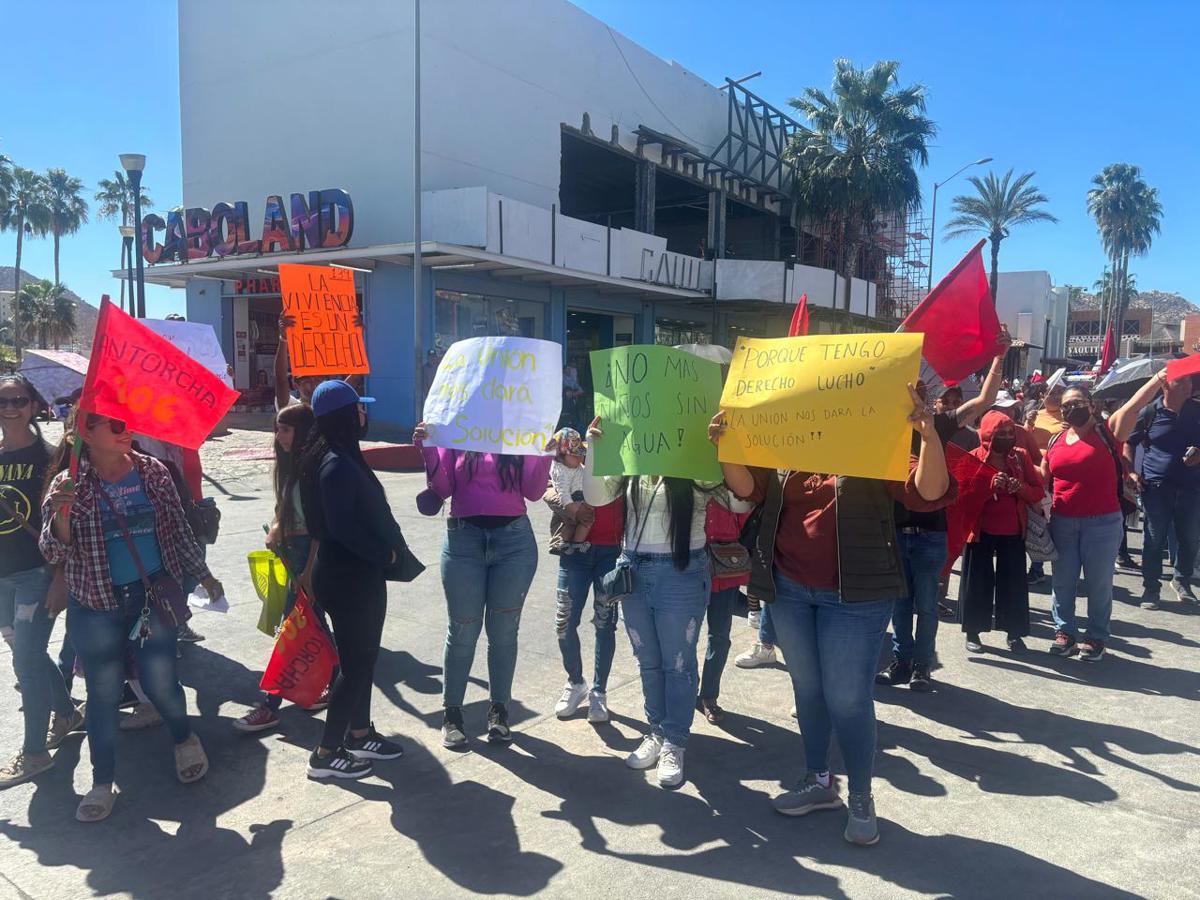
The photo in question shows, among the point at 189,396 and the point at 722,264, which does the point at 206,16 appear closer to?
the point at 722,264

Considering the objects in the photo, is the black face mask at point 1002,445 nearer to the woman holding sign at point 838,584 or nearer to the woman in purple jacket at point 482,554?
the woman holding sign at point 838,584

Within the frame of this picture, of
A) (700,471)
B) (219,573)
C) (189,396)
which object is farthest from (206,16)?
(700,471)

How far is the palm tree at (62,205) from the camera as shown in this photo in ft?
207

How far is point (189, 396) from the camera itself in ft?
12.5

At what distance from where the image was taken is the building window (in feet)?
62.9

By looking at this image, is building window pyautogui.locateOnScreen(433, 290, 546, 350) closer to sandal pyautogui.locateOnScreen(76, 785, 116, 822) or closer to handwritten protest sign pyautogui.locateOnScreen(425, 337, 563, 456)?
handwritten protest sign pyautogui.locateOnScreen(425, 337, 563, 456)

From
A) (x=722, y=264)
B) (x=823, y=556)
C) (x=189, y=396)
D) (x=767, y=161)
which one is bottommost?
(x=823, y=556)

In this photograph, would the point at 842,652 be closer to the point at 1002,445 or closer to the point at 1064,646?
the point at 1002,445

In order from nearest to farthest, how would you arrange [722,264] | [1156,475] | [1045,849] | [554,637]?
[1045,849] < [554,637] < [1156,475] < [722,264]

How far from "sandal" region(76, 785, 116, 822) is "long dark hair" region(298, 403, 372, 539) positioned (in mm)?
1359

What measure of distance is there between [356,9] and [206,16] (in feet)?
18.8

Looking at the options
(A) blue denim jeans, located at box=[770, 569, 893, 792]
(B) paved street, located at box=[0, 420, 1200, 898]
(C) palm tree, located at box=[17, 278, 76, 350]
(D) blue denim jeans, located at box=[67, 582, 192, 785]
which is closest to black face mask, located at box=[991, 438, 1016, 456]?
(B) paved street, located at box=[0, 420, 1200, 898]

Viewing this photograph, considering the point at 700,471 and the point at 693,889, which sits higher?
the point at 700,471

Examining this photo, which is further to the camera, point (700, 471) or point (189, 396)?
point (189, 396)
